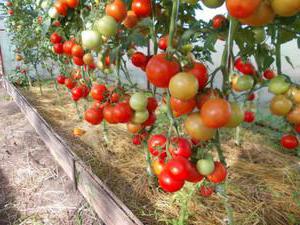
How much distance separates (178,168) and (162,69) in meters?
0.22

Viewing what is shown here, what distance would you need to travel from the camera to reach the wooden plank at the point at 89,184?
5.19ft

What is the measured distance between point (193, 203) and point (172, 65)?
1.29 metres

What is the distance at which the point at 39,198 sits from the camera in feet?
7.11

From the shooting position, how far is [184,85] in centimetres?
56

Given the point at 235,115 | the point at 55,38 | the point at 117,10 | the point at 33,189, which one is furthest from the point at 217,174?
the point at 33,189

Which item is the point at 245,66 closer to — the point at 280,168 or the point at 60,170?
the point at 280,168

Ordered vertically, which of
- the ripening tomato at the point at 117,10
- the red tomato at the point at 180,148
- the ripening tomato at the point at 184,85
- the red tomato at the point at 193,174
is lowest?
the red tomato at the point at 193,174

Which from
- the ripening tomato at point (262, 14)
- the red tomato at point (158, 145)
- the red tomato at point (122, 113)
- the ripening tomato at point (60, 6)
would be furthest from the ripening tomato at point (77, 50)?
the ripening tomato at point (262, 14)

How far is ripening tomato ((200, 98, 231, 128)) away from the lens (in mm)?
564

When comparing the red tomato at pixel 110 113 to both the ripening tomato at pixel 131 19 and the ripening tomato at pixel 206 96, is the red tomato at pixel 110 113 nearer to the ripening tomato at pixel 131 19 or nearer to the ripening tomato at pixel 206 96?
the ripening tomato at pixel 131 19

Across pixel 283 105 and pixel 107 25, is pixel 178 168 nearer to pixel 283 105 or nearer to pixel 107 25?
pixel 283 105

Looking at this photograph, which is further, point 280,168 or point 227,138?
point 227,138

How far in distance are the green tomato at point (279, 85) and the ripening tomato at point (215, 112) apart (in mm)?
340

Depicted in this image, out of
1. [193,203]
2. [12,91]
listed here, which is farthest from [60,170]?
[12,91]
